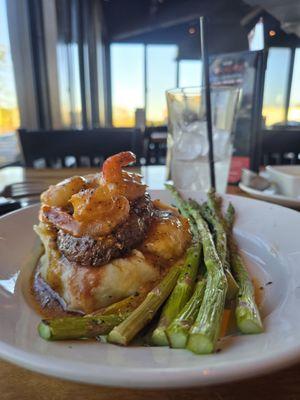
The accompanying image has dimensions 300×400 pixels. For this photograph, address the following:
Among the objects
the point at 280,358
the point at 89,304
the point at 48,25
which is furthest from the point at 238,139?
the point at 48,25

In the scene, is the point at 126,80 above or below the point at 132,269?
above

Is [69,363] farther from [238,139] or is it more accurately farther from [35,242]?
[238,139]

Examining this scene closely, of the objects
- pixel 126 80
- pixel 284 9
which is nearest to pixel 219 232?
pixel 284 9

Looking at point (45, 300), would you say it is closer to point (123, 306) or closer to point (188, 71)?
point (123, 306)

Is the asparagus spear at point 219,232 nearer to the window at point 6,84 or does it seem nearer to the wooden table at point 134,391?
the wooden table at point 134,391

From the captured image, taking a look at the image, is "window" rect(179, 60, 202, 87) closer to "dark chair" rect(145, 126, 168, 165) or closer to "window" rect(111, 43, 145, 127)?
"window" rect(111, 43, 145, 127)

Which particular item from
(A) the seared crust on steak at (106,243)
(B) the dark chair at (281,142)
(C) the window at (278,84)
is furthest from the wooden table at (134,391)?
(C) the window at (278,84)
